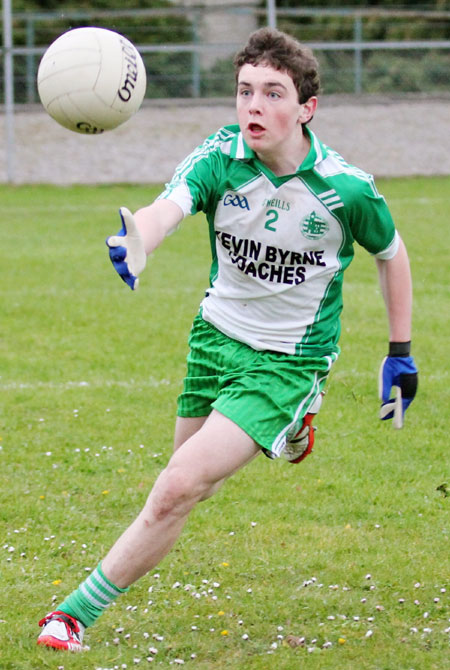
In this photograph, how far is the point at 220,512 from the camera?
19.2 ft

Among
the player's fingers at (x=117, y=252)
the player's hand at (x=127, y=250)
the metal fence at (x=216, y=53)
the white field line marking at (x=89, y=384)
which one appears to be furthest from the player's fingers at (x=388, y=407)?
the metal fence at (x=216, y=53)

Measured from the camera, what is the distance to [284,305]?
450 centimetres

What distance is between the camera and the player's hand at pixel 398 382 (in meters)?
4.62

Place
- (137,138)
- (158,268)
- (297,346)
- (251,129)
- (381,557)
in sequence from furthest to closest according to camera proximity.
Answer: (137,138)
(158,268)
(381,557)
(297,346)
(251,129)

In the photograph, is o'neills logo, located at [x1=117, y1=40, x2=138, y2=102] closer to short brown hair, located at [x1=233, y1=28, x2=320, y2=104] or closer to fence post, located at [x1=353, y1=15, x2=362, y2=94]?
short brown hair, located at [x1=233, y1=28, x2=320, y2=104]

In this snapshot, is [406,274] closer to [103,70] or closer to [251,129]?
[251,129]

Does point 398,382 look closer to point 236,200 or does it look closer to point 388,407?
point 388,407

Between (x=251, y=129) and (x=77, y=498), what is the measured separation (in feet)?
9.07

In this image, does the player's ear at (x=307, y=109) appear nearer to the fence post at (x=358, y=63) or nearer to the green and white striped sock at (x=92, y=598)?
the green and white striped sock at (x=92, y=598)

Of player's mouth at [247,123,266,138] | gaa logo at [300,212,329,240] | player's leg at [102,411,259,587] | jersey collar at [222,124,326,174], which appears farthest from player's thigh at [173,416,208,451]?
player's mouth at [247,123,266,138]

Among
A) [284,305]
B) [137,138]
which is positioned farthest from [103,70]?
[137,138]

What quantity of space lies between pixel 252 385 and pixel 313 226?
704 mm

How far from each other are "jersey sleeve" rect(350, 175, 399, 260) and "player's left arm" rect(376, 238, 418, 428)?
0.32 feet

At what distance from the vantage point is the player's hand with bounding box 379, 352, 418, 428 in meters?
4.62
